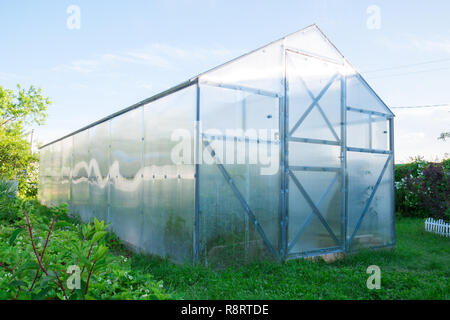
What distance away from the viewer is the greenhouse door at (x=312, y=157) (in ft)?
20.1

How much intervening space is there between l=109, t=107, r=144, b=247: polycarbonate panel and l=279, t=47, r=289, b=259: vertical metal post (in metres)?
2.64

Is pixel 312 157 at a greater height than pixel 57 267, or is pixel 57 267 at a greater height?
pixel 312 157

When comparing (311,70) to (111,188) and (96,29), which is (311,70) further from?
(111,188)

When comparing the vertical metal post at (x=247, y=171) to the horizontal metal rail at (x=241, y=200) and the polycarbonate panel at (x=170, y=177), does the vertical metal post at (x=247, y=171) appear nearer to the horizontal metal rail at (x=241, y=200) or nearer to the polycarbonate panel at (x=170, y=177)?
the horizontal metal rail at (x=241, y=200)

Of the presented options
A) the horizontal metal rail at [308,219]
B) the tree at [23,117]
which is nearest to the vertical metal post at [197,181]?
the horizontal metal rail at [308,219]

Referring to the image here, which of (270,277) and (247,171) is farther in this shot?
(247,171)

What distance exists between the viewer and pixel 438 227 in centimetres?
940

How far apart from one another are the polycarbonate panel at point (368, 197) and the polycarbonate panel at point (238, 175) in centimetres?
195

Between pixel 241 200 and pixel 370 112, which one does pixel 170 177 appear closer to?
pixel 241 200

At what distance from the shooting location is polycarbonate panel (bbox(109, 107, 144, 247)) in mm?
6754

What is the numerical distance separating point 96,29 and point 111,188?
3.56m

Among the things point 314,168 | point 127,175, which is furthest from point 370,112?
point 127,175

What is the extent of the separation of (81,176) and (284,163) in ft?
22.2
